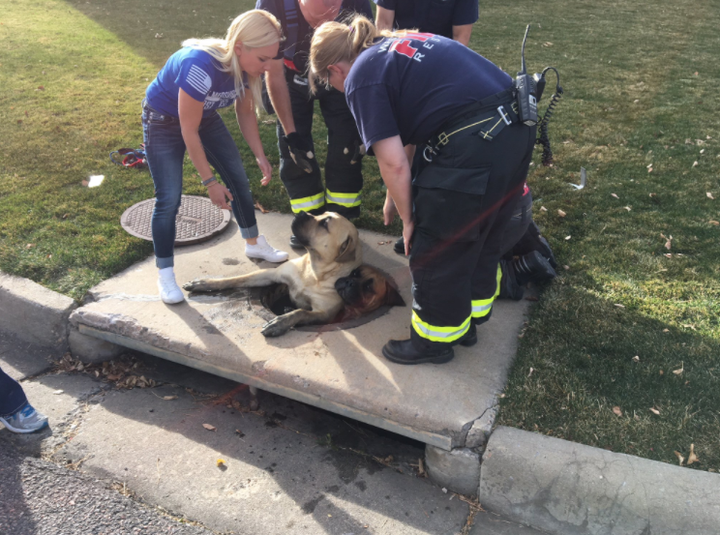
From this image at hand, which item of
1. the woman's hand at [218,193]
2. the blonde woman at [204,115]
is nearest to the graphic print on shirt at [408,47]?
the blonde woman at [204,115]

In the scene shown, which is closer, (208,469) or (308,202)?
(208,469)

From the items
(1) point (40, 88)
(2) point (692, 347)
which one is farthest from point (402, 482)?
(1) point (40, 88)

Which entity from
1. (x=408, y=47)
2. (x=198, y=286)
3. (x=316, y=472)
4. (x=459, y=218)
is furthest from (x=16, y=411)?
(x=408, y=47)

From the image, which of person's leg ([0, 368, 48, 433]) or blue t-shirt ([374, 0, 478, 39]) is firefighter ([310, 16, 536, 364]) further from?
person's leg ([0, 368, 48, 433])

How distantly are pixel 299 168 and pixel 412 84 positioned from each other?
206 cm

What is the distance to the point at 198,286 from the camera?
3.97m

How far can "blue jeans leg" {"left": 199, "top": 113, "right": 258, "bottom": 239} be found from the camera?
12.8 ft

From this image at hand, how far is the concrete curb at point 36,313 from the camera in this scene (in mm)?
3812

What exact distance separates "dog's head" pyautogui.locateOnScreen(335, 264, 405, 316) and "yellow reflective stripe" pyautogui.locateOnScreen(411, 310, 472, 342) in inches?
29.0

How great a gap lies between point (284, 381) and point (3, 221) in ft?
11.8

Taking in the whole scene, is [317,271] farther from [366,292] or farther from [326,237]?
[366,292]

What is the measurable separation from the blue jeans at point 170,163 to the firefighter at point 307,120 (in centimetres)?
51

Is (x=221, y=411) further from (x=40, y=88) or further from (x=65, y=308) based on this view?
(x=40, y=88)

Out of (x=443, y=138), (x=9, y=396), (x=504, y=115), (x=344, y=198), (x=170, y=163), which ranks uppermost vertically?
(x=504, y=115)
